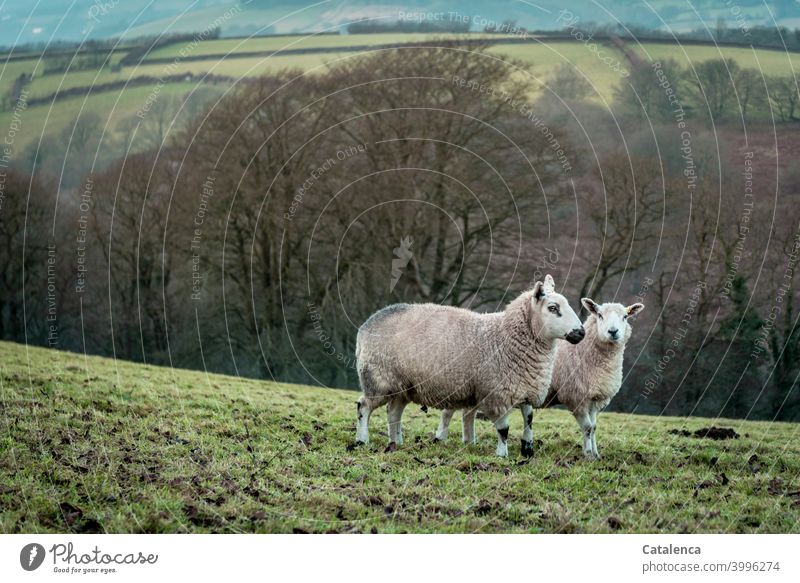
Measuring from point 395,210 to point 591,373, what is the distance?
63.0 ft

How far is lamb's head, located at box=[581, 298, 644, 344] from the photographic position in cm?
1719

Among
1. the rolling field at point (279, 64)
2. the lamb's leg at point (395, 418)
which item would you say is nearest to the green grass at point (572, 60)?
the rolling field at point (279, 64)

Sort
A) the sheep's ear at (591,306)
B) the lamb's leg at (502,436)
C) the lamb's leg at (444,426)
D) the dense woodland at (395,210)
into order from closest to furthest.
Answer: the lamb's leg at (502,436) → the sheep's ear at (591,306) → the lamb's leg at (444,426) → the dense woodland at (395,210)

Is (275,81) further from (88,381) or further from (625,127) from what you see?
(88,381)

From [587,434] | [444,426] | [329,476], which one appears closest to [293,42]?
[444,426]

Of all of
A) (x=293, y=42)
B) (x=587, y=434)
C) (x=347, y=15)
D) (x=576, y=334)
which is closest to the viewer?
(x=576, y=334)

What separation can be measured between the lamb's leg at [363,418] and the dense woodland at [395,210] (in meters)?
15.7

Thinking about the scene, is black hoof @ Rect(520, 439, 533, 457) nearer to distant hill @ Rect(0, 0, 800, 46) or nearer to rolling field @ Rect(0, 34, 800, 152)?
rolling field @ Rect(0, 34, 800, 152)

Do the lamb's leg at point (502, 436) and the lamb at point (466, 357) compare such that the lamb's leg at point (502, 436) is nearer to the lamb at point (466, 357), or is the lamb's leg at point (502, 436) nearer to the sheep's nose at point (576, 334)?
the lamb at point (466, 357)

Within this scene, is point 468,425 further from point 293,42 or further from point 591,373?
point 293,42

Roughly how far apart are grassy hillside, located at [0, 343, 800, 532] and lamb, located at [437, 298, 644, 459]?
0.55 meters

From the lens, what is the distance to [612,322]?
56.5 feet

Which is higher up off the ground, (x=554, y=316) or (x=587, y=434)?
(x=554, y=316)

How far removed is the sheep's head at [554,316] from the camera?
1659 cm
